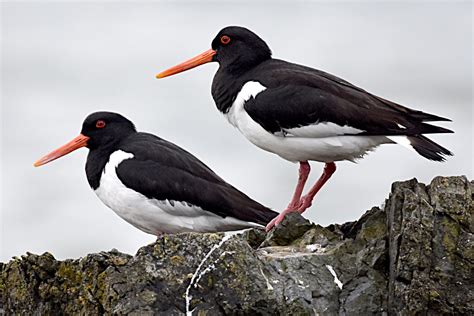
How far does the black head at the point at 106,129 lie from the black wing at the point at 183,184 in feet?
1.67

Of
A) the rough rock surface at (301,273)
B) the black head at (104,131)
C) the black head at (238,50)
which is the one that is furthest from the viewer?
the black head at (104,131)

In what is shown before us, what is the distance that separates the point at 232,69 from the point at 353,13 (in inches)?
1064

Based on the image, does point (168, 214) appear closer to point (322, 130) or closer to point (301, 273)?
point (322, 130)

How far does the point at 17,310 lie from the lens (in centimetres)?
766

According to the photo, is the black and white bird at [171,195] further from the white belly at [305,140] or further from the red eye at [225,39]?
the red eye at [225,39]

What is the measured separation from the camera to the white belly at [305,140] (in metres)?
9.62

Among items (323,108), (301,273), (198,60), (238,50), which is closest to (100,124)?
(198,60)

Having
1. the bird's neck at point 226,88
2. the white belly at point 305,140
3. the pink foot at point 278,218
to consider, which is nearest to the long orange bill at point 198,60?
the bird's neck at point 226,88

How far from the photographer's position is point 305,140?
9.73 metres

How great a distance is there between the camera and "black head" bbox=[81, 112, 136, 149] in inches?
439

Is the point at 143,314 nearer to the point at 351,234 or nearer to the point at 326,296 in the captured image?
the point at 326,296

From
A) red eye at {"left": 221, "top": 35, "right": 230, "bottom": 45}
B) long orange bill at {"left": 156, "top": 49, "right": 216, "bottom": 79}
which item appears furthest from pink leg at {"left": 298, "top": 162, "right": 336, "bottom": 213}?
long orange bill at {"left": 156, "top": 49, "right": 216, "bottom": 79}

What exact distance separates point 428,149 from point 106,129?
3.52 meters

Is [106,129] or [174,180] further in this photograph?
[106,129]
